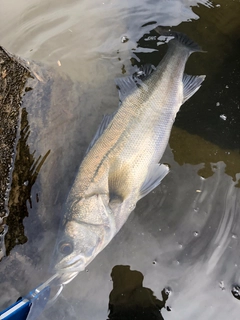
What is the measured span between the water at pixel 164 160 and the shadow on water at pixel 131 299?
1 cm

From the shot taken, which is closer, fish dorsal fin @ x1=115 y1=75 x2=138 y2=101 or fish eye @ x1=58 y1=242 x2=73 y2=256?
fish eye @ x1=58 y1=242 x2=73 y2=256

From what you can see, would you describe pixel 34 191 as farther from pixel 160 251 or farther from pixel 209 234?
pixel 209 234

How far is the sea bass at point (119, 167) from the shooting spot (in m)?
2.74

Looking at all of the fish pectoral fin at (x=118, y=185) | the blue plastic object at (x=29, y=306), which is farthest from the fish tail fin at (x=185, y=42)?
the blue plastic object at (x=29, y=306)

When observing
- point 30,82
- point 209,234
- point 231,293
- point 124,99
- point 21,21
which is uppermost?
point 21,21

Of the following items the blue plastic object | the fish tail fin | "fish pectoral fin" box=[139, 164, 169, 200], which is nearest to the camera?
the blue plastic object

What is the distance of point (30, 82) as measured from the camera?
3.82 metres

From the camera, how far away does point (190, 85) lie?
338 centimetres

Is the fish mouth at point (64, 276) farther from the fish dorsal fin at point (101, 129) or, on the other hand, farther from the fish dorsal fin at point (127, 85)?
the fish dorsal fin at point (127, 85)

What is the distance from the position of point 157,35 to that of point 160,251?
261cm

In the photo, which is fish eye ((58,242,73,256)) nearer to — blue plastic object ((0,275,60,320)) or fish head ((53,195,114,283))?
fish head ((53,195,114,283))

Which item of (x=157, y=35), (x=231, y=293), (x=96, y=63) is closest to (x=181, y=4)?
(x=157, y=35)

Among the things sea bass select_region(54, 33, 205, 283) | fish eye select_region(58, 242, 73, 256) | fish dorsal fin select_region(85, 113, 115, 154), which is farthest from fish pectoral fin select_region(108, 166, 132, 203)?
fish eye select_region(58, 242, 73, 256)

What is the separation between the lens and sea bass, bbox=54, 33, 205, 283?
8.98 ft
